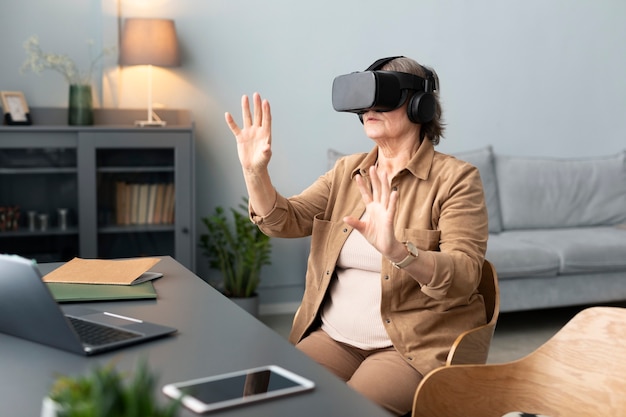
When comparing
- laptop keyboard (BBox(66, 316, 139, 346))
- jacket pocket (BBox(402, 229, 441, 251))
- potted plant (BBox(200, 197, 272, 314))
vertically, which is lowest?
potted plant (BBox(200, 197, 272, 314))

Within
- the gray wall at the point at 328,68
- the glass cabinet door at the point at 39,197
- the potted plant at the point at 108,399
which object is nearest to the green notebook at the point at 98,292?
the potted plant at the point at 108,399

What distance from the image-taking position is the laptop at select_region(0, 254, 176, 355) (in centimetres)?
116

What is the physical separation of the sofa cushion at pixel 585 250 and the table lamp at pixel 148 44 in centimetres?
204

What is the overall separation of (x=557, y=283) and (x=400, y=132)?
2306mm

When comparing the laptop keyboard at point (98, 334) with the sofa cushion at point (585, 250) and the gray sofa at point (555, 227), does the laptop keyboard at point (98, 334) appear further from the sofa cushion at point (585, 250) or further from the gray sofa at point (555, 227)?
the sofa cushion at point (585, 250)

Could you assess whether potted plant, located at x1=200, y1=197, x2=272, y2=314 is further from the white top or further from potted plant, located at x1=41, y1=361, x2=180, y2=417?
potted plant, located at x1=41, y1=361, x2=180, y2=417

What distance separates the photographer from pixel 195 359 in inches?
47.2

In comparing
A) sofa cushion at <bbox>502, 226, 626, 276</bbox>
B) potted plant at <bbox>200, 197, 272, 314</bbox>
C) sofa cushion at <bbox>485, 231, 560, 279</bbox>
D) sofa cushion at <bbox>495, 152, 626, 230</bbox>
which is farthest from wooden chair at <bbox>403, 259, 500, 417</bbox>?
sofa cushion at <bbox>495, 152, 626, 230</bbox>

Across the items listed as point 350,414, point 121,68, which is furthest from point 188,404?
point 121,68

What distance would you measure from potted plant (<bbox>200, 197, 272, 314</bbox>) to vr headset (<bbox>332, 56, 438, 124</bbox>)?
2.01 meters

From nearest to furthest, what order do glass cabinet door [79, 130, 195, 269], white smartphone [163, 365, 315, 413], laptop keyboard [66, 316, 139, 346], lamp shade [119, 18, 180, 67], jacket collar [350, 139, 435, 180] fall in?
white smartphone [163, 365, 315, 413], laptop keyboard [66, 316, 139, 346], jacket collar [350, 139, 435, 180], glass cabinet door [79, 130, 195, 269], lamp shade [119, 18, 180, 67]

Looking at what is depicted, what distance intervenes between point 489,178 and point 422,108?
257cm

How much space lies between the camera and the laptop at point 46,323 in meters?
1.16

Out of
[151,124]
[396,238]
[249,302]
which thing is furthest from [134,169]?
[396,238]
